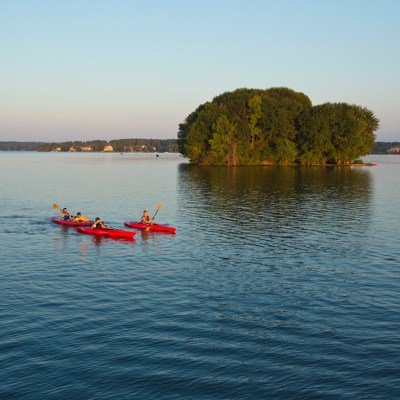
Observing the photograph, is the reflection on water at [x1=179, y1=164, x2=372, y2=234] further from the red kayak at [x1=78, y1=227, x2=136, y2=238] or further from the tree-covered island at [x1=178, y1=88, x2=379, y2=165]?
the tree-covered island at [x1=178, y1=88, x2=379, y2=165]

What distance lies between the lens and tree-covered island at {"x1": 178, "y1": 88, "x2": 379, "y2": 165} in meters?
147

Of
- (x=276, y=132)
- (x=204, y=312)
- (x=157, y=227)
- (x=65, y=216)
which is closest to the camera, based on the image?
(x=204, y=312)

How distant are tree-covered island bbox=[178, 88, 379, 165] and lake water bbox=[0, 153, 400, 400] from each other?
322 feet

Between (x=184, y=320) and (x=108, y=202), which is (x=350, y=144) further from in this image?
(x=184, y=320)

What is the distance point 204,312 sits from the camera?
80.4 ft

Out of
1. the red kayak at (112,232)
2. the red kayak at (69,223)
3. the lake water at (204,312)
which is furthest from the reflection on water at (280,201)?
the red kayak at (69,223)

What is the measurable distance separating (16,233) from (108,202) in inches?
1020

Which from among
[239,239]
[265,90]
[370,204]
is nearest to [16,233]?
[239,239]

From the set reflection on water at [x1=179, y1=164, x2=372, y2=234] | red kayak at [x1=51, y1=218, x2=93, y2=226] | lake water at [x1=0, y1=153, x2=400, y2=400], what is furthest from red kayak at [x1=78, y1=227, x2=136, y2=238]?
reflection on water at [x1=179, y1=164, x2=372, y2=234]

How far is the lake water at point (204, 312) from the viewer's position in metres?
17.6

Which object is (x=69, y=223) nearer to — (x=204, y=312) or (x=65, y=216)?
(x=65, y=216)

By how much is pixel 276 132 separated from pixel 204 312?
129944 millimetres

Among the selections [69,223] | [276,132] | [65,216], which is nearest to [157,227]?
[69,223]

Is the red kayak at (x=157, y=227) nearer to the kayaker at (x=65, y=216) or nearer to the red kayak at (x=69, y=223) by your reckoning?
the red kayak at (x=69, y=223)
